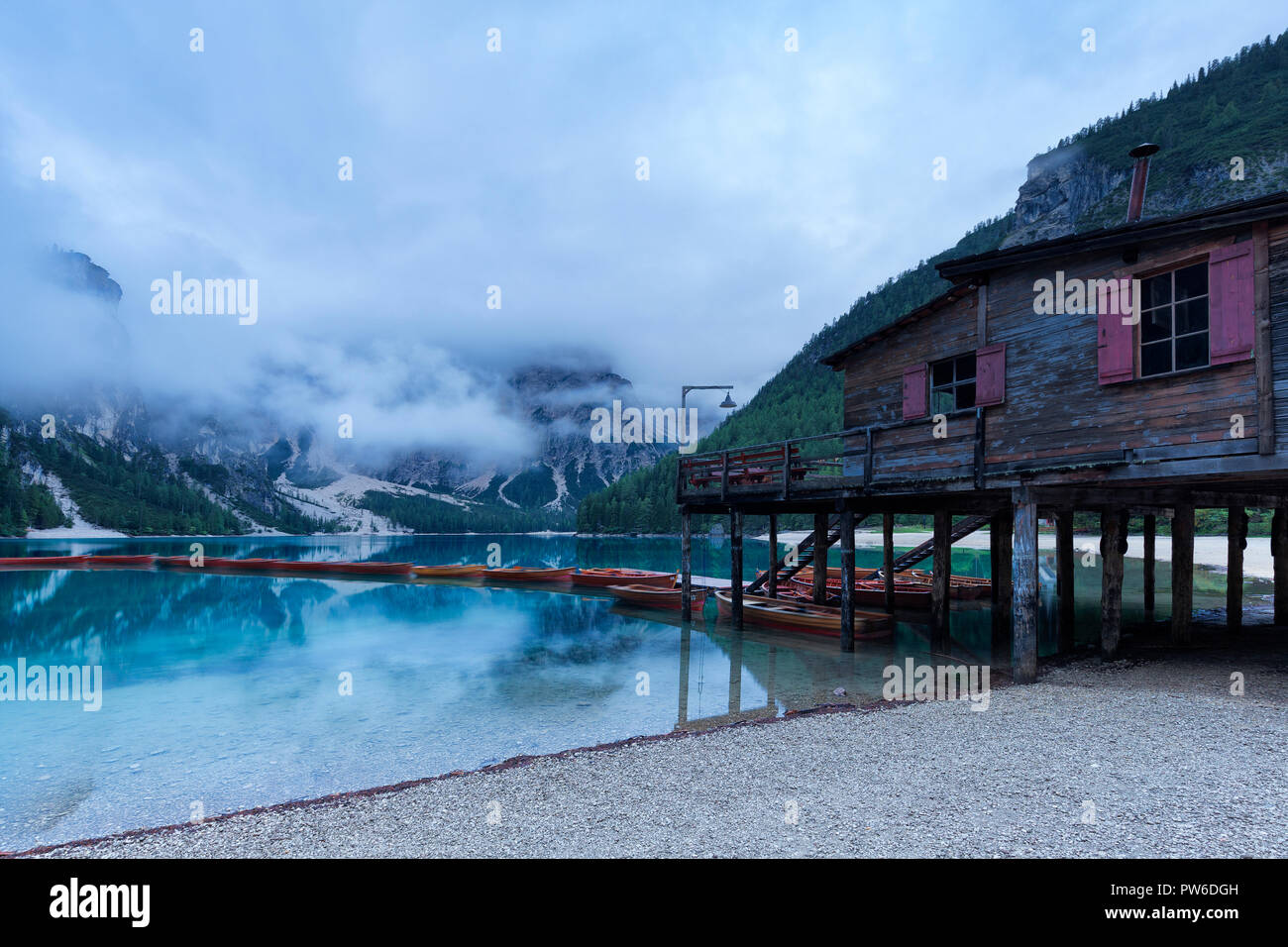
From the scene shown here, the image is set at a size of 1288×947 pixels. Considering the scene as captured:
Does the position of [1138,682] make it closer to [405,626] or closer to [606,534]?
[405,626]

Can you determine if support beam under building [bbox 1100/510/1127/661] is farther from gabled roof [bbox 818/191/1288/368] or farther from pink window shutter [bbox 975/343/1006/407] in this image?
gabled roof [bbox 818/191/1288/368]

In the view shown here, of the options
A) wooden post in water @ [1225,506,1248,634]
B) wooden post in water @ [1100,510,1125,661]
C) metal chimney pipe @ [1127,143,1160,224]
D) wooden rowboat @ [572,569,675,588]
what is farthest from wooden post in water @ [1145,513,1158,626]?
Answer: wooden rowboat @ [572,569,675,588]

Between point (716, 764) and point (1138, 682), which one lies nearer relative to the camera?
point (716, 764)

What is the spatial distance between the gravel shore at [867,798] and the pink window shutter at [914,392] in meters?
8.69

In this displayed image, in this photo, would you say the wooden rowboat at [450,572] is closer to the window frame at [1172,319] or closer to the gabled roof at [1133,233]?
the gabled roof at [1133,233]

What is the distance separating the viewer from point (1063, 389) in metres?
13.5

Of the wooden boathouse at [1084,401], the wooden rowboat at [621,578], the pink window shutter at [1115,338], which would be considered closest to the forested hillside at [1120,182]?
the wooden rowboat at [621,578]

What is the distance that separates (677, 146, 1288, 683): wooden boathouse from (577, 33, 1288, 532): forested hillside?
332 feet

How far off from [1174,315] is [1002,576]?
11.0 meters

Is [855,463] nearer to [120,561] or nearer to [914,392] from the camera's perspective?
[914,392]

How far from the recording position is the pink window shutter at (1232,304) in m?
10.7
